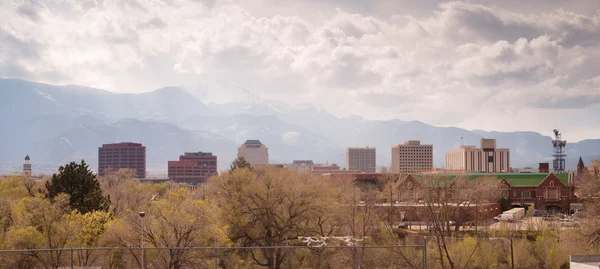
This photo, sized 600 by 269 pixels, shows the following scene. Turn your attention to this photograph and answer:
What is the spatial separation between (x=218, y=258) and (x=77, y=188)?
20.6 m

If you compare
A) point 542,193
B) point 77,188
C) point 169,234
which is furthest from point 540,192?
point 169,234

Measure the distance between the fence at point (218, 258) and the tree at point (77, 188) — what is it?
34.4ft

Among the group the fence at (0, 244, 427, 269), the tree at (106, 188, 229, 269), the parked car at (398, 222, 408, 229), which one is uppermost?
the tree at (106, 188, 229, 269)

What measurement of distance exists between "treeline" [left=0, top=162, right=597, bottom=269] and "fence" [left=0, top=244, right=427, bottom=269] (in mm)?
97

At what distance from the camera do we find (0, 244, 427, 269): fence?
159 feet

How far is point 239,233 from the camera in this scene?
199 feet

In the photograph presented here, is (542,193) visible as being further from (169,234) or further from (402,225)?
(169,234)

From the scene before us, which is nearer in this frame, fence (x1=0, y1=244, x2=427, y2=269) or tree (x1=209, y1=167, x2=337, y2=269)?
fence (x1=0, y1=244, x2=427, y2=269)

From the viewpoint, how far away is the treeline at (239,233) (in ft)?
170

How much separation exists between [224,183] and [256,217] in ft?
19.8

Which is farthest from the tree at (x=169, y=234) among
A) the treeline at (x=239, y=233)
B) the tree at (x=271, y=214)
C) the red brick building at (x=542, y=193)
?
the red brick building at (x=542, y=193)

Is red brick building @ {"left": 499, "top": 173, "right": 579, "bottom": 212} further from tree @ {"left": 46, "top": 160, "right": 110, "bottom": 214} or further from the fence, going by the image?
tree @ {"left": 46, "top": 160, "right": 110, "bottom": 214}

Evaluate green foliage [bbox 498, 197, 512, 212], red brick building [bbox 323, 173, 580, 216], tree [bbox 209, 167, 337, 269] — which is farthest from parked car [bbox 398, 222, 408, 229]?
tree [bbox 209, 167, 337, 269]

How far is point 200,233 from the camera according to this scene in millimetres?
51719
